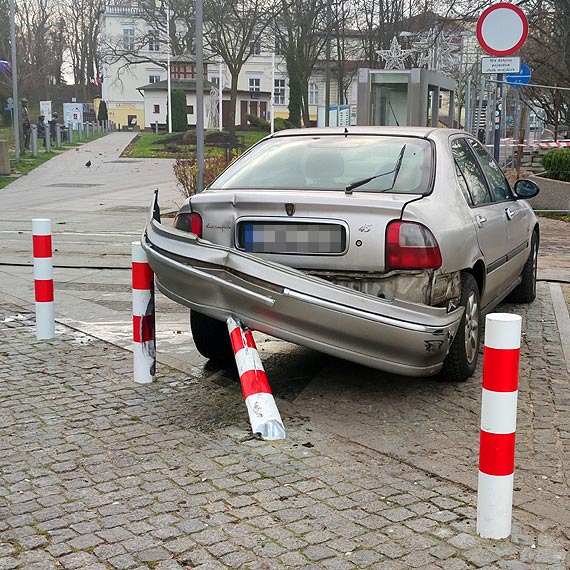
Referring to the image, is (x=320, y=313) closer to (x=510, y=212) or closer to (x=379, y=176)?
(x=379, y=176)

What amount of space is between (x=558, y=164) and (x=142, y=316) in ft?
45.5

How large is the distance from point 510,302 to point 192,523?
551 centimetres

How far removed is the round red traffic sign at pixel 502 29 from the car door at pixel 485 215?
5418mm

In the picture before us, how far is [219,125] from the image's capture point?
210ft

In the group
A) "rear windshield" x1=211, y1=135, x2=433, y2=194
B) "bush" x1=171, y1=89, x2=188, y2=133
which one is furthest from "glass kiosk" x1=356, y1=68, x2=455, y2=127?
"bush" x1=171, y1=89, x2=188, y2=133

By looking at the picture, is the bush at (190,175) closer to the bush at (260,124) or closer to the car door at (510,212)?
the car door at (510,212)

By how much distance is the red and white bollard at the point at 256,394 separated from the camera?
466 cm

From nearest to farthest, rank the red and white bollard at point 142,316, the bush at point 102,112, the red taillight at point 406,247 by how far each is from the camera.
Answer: the red taillight at point 406,247 → the red and white bollard at point 142,316 → the bush at point 102,112

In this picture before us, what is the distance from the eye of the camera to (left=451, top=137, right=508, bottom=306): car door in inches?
234

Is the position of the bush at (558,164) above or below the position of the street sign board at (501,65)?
below

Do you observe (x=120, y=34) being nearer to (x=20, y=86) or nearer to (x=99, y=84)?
(x=99, y=84)

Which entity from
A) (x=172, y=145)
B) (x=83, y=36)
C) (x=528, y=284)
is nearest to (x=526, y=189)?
(x=528, y=284)

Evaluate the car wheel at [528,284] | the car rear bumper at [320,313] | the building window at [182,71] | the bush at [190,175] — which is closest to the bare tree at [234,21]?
the bush at [190,175]

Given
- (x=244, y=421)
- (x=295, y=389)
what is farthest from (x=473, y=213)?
(x=244, y=421)
